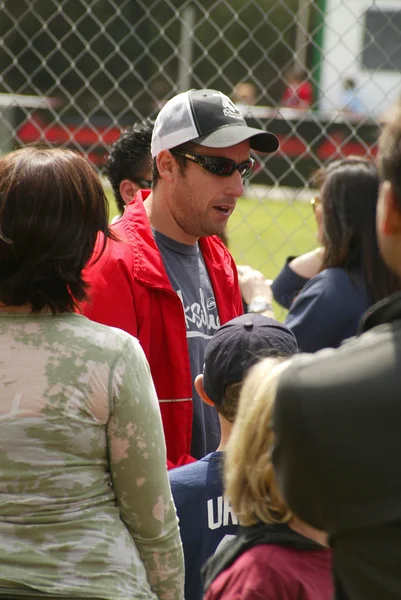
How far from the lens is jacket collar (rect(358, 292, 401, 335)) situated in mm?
1243

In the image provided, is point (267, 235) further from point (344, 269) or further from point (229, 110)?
point (229, 110)

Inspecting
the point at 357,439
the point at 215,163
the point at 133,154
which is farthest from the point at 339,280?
the point at 357,439

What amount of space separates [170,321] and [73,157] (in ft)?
2.88

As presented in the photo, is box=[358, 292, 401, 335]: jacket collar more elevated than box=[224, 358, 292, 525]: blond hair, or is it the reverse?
box=[358, 292, 401, 335]: jacket collar

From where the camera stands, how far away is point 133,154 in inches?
154

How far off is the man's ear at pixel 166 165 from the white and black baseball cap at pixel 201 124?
2 cm

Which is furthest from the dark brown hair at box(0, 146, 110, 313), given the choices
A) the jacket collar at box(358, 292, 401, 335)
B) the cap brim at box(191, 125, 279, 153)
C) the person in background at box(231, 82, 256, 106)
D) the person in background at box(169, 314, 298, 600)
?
the person in background at box(231, 82, 256, 106)

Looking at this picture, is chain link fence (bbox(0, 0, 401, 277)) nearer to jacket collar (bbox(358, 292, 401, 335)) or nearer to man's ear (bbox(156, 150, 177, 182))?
man's ear (bbox(156, 150, 177, 182))

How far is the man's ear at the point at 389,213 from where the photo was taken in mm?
1222

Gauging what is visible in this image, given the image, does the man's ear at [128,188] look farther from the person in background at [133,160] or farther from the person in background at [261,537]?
the person in background at [261,537]

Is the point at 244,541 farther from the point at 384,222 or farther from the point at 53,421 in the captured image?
the point at 384,222

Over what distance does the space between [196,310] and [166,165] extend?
50cm

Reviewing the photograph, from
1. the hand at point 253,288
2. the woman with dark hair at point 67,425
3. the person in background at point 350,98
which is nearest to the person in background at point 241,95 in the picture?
the person in background at point 350,98

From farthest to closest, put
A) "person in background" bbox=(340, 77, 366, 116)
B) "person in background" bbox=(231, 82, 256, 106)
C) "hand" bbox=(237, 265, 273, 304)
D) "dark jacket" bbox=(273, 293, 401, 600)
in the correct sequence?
"person in background" bbox=(231, 82, 256, 106)
"person in background" bbox=(340, 77, 366, 116)
"hand" bbox=(237, 265, 273, 304)
"dark jacket" bbox=(273, 293, 401, 600)
